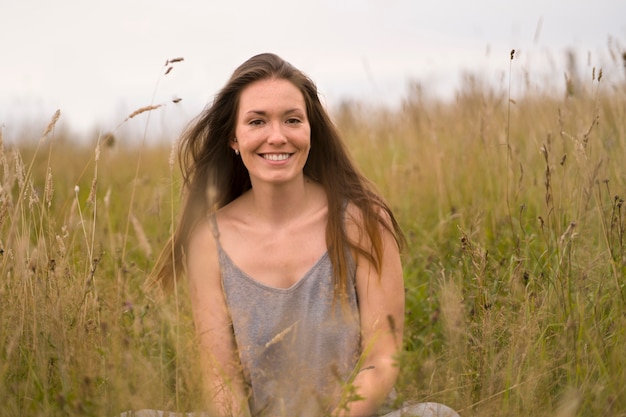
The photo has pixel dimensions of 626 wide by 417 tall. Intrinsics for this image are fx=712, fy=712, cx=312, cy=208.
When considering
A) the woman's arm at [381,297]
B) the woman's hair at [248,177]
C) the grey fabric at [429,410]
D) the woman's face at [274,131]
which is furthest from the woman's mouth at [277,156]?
the grey fabric at [429,410]

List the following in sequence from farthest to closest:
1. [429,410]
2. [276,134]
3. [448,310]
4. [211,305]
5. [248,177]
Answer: [248,177] → [211,305] → [276,134] → [429,410] → [448,310]

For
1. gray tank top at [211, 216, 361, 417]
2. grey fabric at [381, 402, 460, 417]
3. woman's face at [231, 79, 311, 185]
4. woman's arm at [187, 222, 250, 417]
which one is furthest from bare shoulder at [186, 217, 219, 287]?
grey fabric at [381, 402, 460, 417]

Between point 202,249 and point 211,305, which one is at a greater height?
point 202,249

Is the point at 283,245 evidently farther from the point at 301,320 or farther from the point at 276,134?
the point at 276,134

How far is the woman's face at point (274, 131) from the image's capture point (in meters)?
2.65

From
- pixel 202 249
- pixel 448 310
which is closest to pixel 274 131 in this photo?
pixel 202 249

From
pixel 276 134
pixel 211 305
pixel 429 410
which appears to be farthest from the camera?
pixel 211 305

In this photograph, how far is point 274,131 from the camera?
264 centimetres

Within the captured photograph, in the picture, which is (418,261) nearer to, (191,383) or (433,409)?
(433,409)

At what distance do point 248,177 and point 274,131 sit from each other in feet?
1.64

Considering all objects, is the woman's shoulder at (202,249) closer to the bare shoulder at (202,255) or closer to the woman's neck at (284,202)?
the bare shoulder at (202,255)

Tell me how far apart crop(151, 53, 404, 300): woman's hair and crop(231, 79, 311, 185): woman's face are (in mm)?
79

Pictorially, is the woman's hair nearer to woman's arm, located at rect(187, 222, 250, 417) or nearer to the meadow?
woman's arm, located at rect(187, 222, 250, 417)

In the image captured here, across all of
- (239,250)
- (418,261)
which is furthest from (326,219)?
(418,261)
